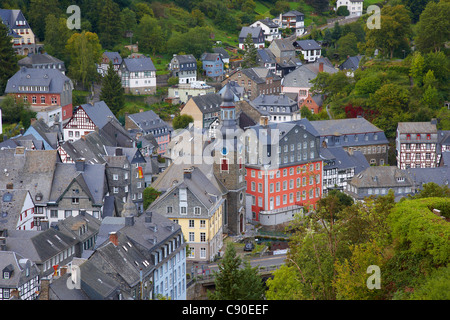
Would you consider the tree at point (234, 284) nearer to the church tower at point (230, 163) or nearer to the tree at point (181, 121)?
the church tower at point (230, 163)

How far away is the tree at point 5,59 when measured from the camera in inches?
3878

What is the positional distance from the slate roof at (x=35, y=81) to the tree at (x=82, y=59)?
1019 centimetres

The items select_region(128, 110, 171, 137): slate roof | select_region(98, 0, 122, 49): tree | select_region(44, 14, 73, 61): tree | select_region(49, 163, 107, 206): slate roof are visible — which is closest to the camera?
select_region(49, 163, 107, 206): slate roof

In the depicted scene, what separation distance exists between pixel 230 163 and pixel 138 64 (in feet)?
154

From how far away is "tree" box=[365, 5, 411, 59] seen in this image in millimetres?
106750

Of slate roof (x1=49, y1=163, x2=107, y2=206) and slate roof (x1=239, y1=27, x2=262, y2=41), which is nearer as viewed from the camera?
slate roof (x1=49, y1=163, x2=107, y2=206)

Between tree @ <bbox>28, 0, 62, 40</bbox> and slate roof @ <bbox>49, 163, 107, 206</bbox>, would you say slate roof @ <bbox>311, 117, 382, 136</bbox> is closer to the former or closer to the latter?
slate roof @ <bbox>49, 163, 107, 206</bbox>

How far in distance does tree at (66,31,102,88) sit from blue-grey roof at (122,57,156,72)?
4372mm

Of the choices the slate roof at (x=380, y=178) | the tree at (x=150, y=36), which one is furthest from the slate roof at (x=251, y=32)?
the slate roof at (x=380, y=178)

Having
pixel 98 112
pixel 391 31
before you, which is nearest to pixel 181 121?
pixel 98 112

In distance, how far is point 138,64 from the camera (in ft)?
375

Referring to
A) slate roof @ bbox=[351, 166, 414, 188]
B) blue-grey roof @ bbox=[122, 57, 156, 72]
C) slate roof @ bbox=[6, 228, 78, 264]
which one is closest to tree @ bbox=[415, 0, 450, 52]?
slate roof @ bbox=[351, 166, 414, 188]

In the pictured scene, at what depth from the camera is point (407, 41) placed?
362 feet

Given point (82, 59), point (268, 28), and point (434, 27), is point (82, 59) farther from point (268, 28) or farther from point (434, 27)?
point (268, 28)
